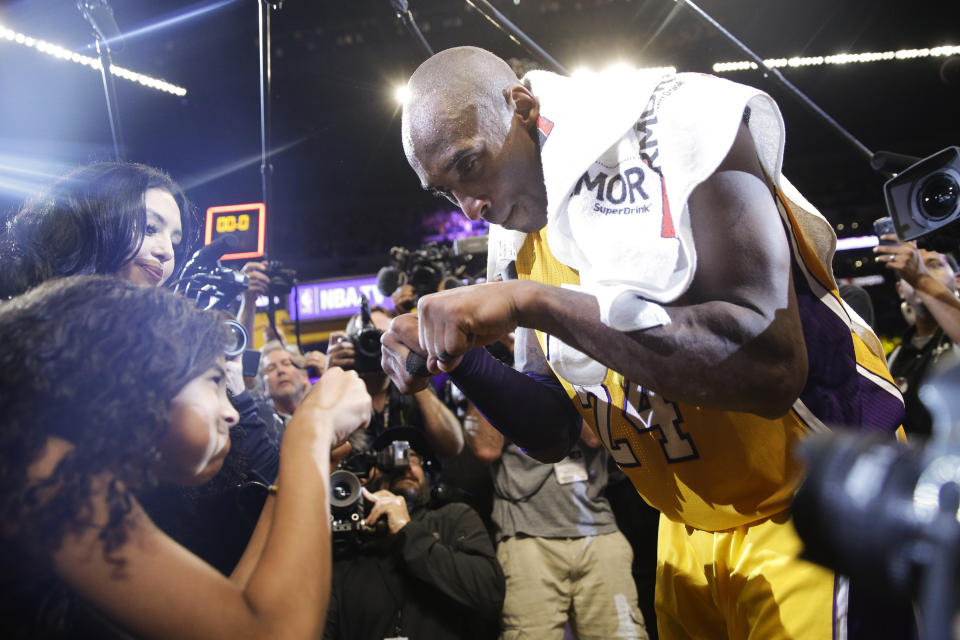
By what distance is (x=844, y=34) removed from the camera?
7.61 m

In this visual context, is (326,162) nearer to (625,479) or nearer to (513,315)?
(625,479)

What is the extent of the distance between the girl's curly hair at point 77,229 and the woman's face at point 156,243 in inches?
2.0

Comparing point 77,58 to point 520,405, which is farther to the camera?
point 77,58

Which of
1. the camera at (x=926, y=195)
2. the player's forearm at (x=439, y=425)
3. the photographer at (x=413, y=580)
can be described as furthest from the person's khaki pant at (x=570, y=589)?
the camera at (x=926, y=195)

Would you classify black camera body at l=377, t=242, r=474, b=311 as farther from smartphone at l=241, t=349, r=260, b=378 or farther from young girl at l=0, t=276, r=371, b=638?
young girl at l=0, t=276, r=371, b=638

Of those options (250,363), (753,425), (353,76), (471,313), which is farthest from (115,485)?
(353,76)

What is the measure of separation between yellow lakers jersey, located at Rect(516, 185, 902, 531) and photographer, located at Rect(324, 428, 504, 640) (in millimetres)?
1478

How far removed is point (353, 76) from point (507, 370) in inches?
331

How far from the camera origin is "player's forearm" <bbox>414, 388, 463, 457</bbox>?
3104 mm

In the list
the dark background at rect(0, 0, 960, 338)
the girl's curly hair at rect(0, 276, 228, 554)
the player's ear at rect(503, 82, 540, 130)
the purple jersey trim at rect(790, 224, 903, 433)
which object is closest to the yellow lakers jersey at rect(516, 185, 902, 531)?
the purple jersey trim at rect(790, 224, 903, 433)

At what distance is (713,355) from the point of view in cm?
92

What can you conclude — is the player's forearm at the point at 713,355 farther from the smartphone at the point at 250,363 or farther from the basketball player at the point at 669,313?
the smartphone at the point at 250,363

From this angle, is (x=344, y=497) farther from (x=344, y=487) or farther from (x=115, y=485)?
(x=115, y=485)

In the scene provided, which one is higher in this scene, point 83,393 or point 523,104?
point 523,104
